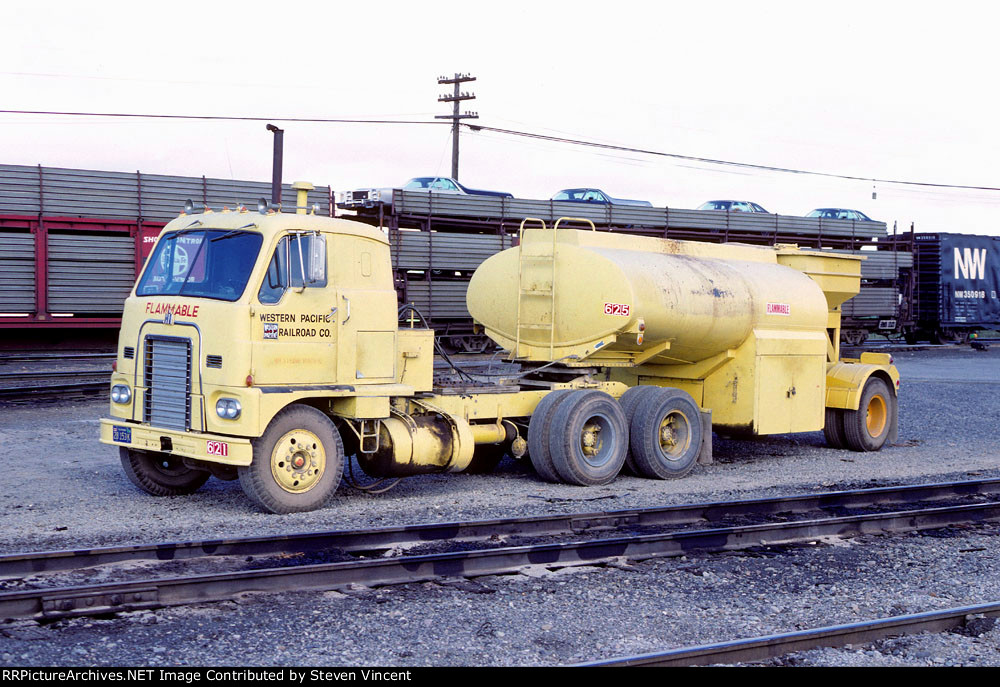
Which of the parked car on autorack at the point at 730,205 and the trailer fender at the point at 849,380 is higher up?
the parked car on autorack at the point at 730,205

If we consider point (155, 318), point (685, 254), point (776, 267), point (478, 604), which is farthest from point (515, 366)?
point (478, 604)

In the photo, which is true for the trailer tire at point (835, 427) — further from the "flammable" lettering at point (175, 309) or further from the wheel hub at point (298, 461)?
the "flammable" lettering at point (175, 309)

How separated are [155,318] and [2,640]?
4190 millimetres

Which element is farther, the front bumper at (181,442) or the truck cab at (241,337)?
the truck cab at (241,337)

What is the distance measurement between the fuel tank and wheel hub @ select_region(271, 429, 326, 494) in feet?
12.2

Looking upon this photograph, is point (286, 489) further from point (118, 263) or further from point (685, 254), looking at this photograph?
point (118, 263)

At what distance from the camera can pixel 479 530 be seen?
858cm

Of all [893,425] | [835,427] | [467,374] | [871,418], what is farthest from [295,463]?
[893,425]

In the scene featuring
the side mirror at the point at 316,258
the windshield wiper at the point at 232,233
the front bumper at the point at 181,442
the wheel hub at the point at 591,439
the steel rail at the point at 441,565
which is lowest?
the steel rail at the point at 441,565

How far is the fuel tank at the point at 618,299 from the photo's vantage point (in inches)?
458

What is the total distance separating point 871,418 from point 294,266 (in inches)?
373

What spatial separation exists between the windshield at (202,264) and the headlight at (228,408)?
88 centimetres

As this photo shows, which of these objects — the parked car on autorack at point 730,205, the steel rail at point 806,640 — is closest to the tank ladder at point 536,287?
the steel rail at point 806,640

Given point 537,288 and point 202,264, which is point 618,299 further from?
point 202,264
